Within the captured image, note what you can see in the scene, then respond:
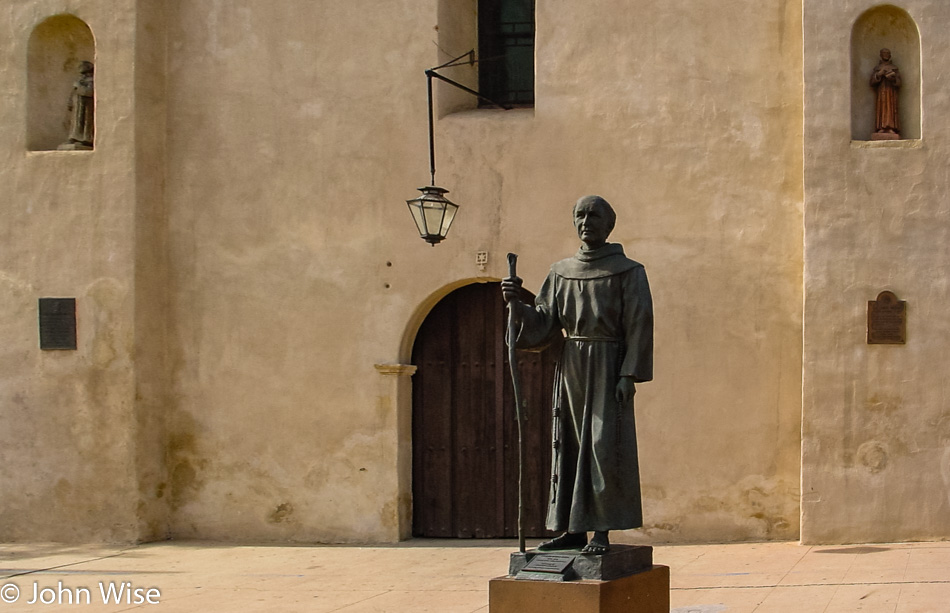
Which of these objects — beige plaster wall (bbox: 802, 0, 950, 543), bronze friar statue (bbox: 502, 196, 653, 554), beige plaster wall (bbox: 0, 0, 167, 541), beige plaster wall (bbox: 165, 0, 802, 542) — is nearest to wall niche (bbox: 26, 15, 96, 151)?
beige plaster wall (bbox: 0, 0, 167, 541)

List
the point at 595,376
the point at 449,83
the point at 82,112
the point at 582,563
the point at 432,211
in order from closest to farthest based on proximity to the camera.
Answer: the point at 582,563
the point at 595,376
the point at 432,211
the point at 449,83
the point at 82,112

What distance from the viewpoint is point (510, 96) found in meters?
Result: 13.1

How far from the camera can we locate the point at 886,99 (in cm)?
1162

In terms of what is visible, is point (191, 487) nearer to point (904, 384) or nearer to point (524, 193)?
point (524, 193)

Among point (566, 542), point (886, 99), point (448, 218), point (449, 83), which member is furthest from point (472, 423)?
point (566, 542)

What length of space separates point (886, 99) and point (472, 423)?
4.75 metres

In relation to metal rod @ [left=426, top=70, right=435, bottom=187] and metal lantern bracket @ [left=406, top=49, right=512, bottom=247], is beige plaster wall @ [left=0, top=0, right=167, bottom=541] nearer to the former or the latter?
metal rod @ [left=426, top=70, right=435, bottom=187]

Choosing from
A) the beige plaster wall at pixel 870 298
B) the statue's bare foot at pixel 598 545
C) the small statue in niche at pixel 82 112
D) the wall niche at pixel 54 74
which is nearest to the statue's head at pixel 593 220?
the statue's bare foot at pixel 598 545

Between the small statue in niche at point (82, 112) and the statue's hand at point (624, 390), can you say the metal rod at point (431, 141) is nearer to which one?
the small statue in niche at point (82, 112)

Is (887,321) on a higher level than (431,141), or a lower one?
lower

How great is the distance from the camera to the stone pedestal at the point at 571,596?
267 inches

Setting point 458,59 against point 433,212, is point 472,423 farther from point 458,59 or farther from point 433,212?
point 458,59

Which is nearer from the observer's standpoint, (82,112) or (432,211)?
(432,211)

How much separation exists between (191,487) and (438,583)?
142 inches
